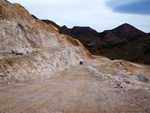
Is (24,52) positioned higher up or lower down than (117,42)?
lower down

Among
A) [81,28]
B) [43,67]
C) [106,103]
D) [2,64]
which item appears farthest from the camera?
[81,28]

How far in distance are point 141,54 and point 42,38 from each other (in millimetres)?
72439

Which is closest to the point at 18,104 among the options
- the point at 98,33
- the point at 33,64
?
the point at 33,64

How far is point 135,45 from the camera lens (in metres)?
92.9

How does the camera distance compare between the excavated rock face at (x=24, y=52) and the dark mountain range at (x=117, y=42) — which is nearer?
the excavated rock face at (x=24, y=52)

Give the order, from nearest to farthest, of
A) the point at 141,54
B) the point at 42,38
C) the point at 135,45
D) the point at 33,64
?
the point at 33,64 < the point at 42,38 < the point at 141,54 < the point at 135,45

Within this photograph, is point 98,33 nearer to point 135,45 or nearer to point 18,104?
point 135,45

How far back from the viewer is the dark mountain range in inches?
3342

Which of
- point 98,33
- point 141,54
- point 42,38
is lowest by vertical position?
point 141,54

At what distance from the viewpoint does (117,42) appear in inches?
5714

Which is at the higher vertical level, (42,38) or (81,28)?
(81,28)

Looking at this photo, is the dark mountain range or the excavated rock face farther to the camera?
the dark mountain range

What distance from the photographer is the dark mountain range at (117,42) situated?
84.9 m

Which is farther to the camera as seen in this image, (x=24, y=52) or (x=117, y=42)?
(x=117, y=42)
